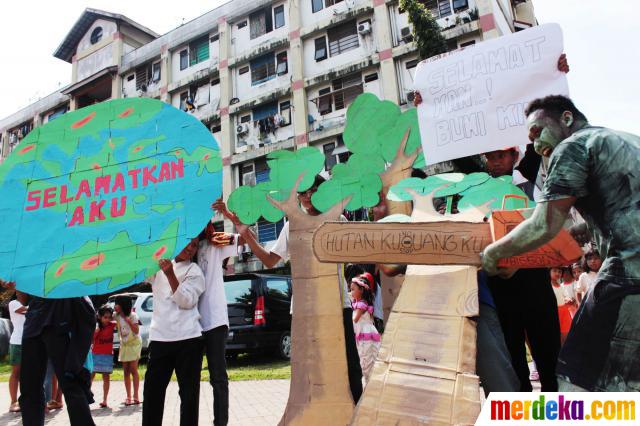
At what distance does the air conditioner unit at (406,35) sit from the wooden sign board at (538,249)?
1460cm

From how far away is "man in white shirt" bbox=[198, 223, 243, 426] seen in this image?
2.90m

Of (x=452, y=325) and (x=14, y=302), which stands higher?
(x=14, y=302)

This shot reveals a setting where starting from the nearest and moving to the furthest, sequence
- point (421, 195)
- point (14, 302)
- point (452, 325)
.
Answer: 1. point (452, 325)
2. point (421, 195)
3. point (14, 302)

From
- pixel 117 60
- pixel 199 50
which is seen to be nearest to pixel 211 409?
pixel 199 50

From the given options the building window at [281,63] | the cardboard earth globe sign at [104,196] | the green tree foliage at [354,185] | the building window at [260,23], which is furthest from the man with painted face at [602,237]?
the building window at [260,23]

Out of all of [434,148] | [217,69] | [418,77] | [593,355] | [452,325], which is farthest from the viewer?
[217,69]

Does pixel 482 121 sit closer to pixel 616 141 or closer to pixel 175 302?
pixel 616 141

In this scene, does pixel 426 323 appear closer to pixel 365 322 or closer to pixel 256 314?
pixel 365 322

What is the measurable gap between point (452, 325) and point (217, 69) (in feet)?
60.8

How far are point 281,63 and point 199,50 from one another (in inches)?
171

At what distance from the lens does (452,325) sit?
188 cm

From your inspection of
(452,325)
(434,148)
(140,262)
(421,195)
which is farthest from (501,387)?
(140,262)

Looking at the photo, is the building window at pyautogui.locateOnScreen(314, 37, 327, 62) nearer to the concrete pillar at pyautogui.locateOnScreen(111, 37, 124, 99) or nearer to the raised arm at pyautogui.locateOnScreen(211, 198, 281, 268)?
the concrete pillar at pyautogui.locateOnScreen(111, 37, 124, 99)

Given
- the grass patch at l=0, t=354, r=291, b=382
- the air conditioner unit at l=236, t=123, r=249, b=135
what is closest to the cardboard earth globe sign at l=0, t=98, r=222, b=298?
the grass patch at l=0, t=354, r=291, b=382
